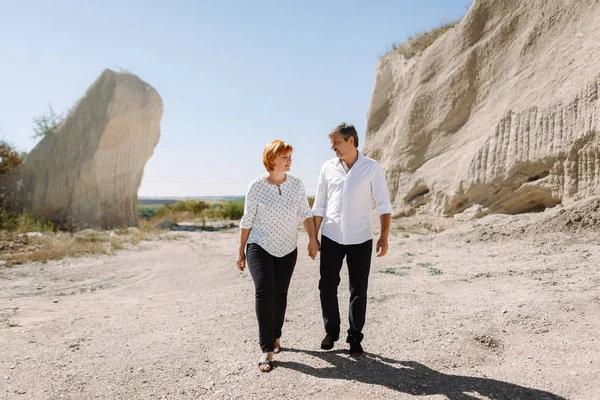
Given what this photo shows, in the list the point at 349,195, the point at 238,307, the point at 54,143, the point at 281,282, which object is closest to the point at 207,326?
the point at 238,307

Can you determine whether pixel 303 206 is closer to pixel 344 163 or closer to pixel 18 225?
pixel 344 163

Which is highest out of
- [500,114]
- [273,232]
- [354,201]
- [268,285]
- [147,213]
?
[500,114]

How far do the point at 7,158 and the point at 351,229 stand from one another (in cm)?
1843

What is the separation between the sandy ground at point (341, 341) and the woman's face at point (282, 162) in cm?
135

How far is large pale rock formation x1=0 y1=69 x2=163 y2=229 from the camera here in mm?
17344

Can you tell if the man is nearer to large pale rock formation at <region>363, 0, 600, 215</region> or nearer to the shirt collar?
the shirt collar

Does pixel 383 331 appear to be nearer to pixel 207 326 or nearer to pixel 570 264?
pixel 207 326

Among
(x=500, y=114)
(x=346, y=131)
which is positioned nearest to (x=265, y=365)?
(x=346, y=131)

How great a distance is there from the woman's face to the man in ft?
1.12

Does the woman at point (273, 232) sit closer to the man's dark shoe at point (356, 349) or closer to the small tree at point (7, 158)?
the man's dark shoe at point (356, 349)

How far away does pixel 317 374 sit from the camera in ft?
10.5

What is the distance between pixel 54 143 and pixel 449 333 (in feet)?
58.3

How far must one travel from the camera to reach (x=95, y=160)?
1739 centimetres

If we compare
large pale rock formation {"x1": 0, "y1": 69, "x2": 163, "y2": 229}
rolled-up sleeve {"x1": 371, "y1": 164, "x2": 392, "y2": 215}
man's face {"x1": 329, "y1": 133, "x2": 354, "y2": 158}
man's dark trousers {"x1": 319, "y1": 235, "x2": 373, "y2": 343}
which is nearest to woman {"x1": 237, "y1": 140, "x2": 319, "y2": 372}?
man's dark trousers {"x1": 319, "y1": 235, "x2": 373, "y2": 343}
